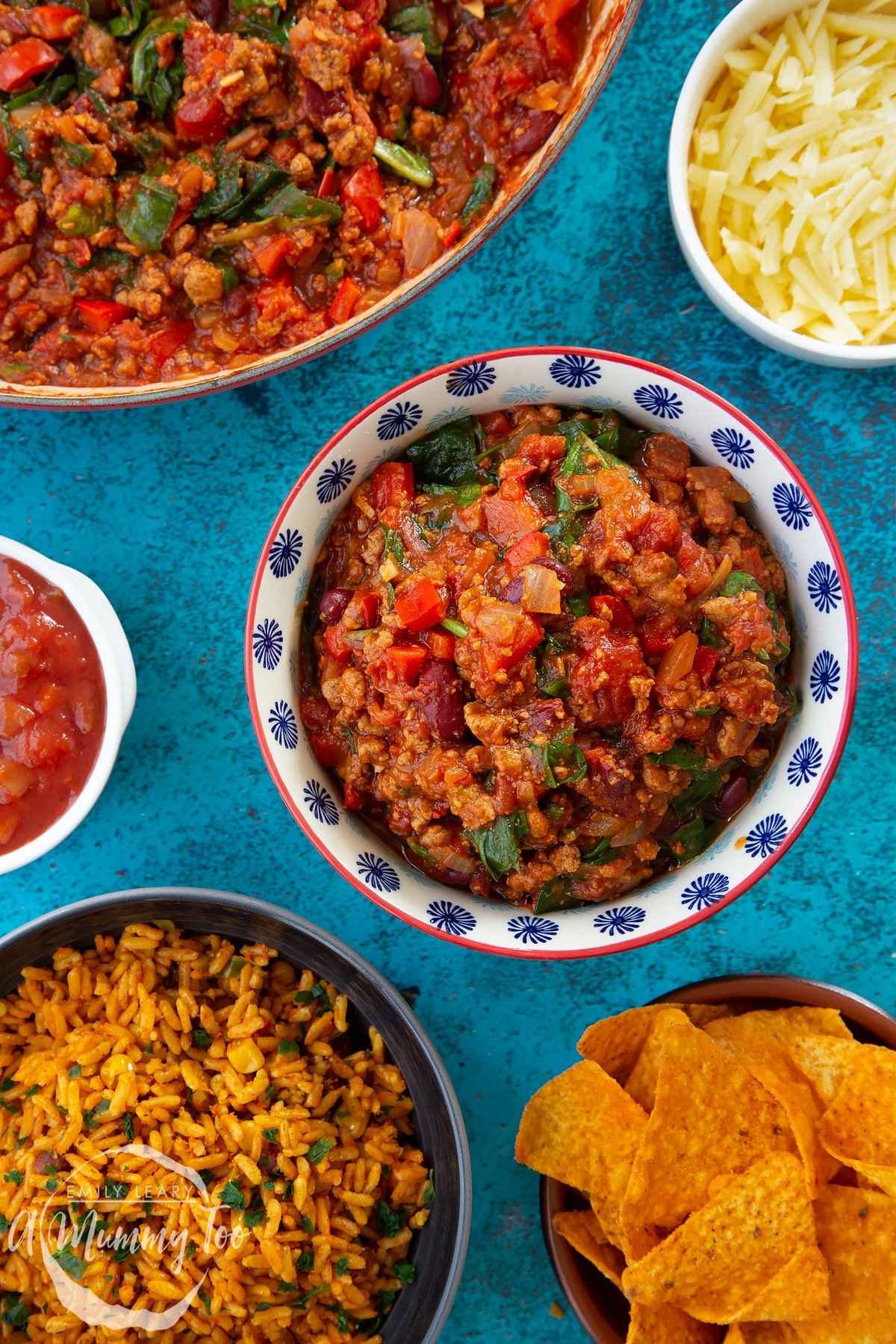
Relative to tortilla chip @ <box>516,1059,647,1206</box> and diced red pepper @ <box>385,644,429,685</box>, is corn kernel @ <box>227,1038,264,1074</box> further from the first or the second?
diced red pepper @ <box>385,644,429,685</box>

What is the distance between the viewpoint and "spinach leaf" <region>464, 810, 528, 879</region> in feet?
6.72

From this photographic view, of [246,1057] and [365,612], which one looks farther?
[246,1057]

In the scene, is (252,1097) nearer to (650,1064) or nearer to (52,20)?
(650,1064)

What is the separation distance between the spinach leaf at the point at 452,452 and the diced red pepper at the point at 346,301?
1.13ft

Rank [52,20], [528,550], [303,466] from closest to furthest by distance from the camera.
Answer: [528,550] < [52,20] < [303,466]

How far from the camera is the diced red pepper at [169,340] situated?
2.40 meters

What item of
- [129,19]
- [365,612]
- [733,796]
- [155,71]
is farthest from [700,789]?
[129,19]

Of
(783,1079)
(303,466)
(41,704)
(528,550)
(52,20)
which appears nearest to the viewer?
(528,550)

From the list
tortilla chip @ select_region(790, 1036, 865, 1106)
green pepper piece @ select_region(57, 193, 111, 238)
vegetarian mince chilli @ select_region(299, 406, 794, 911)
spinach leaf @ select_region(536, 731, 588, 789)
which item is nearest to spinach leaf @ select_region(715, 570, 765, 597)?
vegetarian mince chilli @ select_region(299, 406, 794, 911)

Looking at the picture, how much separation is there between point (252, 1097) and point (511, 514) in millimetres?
1519

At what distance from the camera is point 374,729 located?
7.25 ft

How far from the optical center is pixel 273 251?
7.66 ft

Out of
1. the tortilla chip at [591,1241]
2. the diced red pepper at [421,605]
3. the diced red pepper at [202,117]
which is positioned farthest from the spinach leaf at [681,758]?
the diced red pepper at [202,117]

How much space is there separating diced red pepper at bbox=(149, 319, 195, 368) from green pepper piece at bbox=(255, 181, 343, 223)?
1.07 feet
